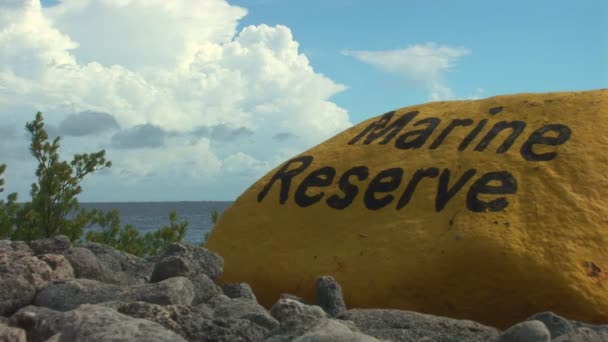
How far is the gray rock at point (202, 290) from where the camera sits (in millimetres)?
5398

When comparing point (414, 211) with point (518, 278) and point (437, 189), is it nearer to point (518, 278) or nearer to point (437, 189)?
point (437, 189)

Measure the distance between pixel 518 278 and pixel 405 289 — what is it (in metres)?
0.90

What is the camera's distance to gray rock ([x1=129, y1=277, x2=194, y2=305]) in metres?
4.72

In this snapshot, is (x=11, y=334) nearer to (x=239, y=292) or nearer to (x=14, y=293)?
(x=14, y=293)

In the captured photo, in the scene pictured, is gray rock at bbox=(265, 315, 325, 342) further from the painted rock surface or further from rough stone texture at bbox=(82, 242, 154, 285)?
rough stone texture at bbox=(82, 242, 154, 285)

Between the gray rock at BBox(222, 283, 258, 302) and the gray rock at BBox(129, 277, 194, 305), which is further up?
the gray rock at BBox(129, 277, 194, 305)

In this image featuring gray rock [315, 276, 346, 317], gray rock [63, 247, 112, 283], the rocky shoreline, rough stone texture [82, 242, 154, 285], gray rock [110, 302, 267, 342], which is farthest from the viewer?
rough stone texture [82, 242, 154, 285]

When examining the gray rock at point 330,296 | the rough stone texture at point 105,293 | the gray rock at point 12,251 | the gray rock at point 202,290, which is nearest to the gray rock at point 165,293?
the rough stone texture at point 105,293

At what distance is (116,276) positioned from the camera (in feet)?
21.2

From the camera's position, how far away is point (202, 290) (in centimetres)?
547

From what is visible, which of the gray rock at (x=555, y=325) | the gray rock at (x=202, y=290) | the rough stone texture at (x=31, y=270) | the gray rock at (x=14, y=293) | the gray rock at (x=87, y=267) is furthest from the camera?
the gray rock at (x=87, y=267)

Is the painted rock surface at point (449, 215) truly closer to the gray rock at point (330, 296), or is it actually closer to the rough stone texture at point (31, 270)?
the gray rock at point (330, 296)

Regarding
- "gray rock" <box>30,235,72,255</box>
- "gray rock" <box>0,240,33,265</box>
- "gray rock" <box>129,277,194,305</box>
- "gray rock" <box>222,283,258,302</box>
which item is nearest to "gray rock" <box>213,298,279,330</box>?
"gray rock" <box>129,277,194,305</box>

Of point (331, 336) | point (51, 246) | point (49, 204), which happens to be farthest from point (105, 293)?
point (49, 204)
